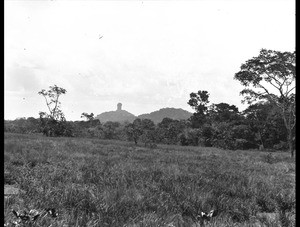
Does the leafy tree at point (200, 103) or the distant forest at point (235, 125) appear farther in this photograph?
the leafy tree at point (200, 103)

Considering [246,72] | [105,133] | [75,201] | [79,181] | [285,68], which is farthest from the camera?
[105,133]

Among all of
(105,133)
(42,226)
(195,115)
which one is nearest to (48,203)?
(42,226)

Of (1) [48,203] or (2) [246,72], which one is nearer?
(1) [48,203]

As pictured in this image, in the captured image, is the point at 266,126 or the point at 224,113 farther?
the point at 224,113

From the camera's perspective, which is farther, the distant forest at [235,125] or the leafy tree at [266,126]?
the leafy tree at [266,126]

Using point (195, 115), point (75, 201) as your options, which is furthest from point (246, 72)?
point (195, 115)

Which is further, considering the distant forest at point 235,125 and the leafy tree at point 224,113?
the leafy tree at point 224,113

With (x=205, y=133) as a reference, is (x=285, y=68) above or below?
above

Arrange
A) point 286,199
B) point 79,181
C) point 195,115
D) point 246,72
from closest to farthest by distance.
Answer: point 286,199 → point 79,181 → point 246,72 → point 195,115

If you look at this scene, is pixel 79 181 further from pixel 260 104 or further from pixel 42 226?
pixel 260 104

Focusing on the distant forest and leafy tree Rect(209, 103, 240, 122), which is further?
leafy tree Rect(209, 103, 240, 122)
